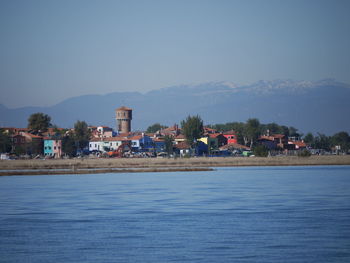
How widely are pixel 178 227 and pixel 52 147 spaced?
142490mm

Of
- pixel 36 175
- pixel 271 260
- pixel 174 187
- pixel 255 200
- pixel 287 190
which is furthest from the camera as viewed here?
pixel 36 175

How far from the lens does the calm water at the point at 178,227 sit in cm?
2377

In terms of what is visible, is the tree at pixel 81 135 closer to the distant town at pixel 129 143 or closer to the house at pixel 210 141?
the distant town at pixel 129 143

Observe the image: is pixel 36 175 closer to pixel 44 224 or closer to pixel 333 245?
pixel 44 224

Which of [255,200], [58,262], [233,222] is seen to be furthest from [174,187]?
[58,262]

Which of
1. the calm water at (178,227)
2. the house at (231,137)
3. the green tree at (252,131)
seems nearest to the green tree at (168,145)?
the green tree at (252,131)

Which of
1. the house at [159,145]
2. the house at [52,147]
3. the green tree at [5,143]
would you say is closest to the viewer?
the green tree at [5,143]

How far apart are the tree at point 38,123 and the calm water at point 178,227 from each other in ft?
455

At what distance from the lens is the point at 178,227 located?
30.0 m

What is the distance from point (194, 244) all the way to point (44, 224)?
31.0 ft

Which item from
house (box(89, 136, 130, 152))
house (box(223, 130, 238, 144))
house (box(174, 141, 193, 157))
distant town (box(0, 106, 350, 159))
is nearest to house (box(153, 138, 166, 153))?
distant town (box(0, 106, 350, 159))

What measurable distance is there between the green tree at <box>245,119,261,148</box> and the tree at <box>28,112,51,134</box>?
5802 centimetres

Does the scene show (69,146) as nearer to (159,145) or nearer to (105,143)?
(105,143)

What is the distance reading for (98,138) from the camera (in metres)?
185
